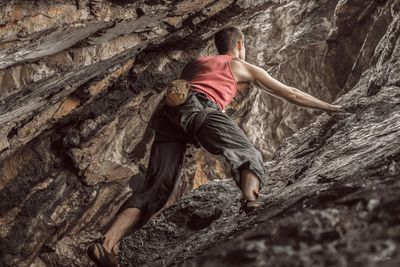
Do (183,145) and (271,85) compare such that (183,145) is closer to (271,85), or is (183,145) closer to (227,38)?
(271,85)

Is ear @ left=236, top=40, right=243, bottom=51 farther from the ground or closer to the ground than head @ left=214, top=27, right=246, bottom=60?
closer to the ground

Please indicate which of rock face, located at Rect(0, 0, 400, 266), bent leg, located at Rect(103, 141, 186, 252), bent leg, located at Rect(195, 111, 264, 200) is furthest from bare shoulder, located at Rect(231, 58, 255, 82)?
rock face, located at Rect(0, 0, 400, 266)

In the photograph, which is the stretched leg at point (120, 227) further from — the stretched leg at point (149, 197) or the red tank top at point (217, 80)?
the red tank top at point (217, 80)

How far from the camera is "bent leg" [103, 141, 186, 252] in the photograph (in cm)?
378

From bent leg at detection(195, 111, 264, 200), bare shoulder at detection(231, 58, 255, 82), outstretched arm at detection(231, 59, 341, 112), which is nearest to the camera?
bent leg at detection(195, 111, 264, 200)

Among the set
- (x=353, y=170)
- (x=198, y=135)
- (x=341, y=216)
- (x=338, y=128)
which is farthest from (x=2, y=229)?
(x=341, y=216)

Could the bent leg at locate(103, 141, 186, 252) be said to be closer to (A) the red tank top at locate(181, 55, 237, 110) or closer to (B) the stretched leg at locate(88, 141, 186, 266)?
(B) the stretched leg at locate(88, 141, 186, 266)

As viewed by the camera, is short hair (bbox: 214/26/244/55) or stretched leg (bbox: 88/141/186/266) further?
short hair (bbox: 214/26/244/55)

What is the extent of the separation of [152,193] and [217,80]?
1155mm

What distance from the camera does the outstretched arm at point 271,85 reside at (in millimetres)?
4203

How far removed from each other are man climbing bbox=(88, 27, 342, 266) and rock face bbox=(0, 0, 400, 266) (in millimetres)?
366

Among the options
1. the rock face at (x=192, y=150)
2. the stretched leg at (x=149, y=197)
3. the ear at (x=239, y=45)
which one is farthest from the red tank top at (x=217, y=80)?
the rock face at (x=192, y=150)

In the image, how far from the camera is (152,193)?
4145mm

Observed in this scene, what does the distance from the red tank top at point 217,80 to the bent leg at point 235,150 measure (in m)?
0.36
